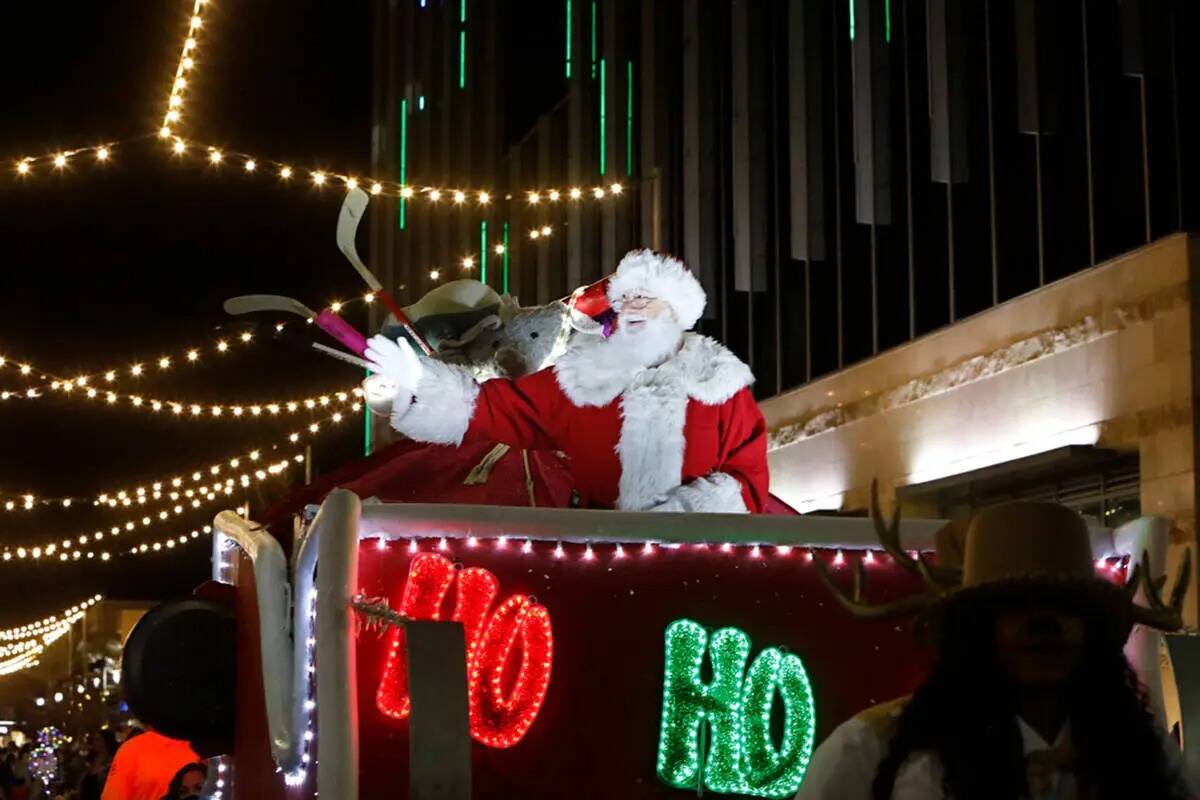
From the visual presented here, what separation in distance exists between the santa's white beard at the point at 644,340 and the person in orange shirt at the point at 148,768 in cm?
395

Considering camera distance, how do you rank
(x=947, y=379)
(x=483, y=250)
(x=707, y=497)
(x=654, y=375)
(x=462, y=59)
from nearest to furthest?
(x=707, y=497) → (x=654, y=375) → (x=947, y=379) → (x=483, y=250) → (x=462, y=59)

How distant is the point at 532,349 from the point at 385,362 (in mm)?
2293

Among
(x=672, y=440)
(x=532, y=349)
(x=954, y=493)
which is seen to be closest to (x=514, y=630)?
(x=672, y=440)

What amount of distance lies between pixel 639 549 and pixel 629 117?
2051cm

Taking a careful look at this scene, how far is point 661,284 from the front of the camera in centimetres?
631

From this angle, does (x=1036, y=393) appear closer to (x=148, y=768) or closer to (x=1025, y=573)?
(x=148, y=768)

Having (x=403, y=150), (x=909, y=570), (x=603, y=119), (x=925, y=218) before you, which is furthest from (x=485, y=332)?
(x=403, y=150)

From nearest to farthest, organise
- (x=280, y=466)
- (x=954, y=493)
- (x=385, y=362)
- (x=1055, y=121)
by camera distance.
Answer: (x=385, y=362), (x=1055, y=121), (x=954, y=493), (x=280, y=466)

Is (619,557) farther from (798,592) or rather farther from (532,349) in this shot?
(532,349)

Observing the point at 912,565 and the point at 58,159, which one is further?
the point at 58,159

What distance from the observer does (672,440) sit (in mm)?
5789

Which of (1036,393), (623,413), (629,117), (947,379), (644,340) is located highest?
(629,117)

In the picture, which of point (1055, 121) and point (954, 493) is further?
point (954, 493)

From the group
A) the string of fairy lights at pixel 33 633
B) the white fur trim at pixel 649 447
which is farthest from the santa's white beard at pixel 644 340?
the string of fairy lights at pixel 33 633
